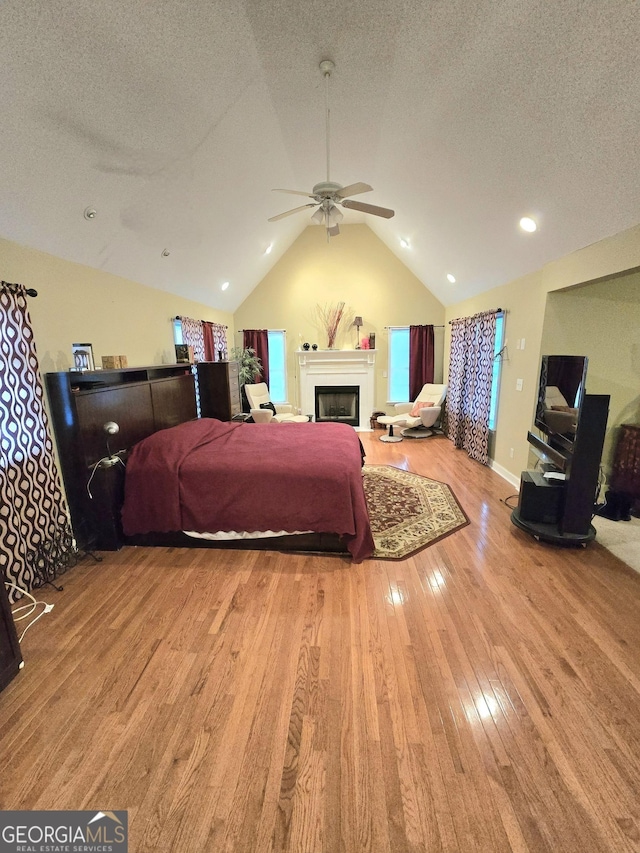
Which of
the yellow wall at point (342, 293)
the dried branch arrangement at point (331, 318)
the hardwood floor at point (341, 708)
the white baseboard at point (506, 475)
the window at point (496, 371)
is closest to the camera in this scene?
the hardwood floor at point (341, 708)

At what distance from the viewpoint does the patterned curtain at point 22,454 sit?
2154 mm

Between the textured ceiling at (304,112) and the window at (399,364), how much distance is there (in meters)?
3.17

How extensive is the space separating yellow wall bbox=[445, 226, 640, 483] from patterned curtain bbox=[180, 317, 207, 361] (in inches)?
163

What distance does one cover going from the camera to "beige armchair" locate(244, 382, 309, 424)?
18.9 feet

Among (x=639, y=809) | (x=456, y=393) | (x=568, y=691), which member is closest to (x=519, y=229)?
(x=456, y=393)

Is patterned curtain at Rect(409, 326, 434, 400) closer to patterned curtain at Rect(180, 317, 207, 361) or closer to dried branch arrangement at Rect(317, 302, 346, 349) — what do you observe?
dried branch arrangement at Rect(317, 302, 346, 349)

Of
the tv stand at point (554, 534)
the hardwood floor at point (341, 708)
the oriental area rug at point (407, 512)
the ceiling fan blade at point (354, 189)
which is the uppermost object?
the ceiling fan blade at point (354, 189)

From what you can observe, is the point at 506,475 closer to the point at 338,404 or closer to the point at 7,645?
the point at 338,404

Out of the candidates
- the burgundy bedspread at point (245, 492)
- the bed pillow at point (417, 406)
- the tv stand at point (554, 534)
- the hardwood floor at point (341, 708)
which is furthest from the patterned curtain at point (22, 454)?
the bed pillow at point (417, 406)

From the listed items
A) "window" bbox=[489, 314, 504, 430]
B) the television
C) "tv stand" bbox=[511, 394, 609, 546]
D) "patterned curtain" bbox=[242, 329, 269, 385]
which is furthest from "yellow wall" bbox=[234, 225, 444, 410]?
"tv stand" bbox=[511, 394, 609, 546]

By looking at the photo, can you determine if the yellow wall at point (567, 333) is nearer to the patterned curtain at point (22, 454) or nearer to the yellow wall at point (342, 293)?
the yellow wall at point (342, 293)

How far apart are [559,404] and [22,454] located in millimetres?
4150

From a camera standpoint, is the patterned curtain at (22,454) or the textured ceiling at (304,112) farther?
the patterned curtain at (22,454)

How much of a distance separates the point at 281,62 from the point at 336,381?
15.9 ft
